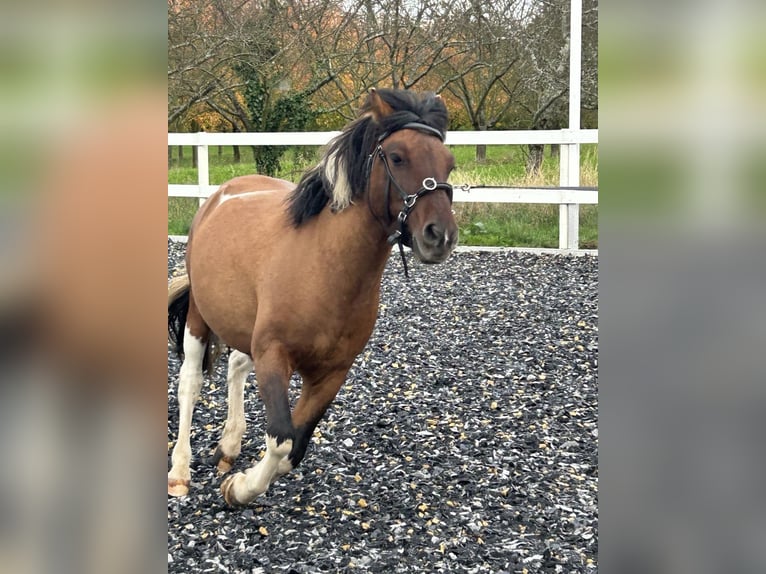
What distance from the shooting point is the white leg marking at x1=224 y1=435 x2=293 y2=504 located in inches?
110

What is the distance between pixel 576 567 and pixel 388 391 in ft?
6.74

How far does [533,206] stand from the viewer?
10406 millimetres

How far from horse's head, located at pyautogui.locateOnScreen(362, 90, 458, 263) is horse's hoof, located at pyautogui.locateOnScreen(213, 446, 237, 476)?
152 cm

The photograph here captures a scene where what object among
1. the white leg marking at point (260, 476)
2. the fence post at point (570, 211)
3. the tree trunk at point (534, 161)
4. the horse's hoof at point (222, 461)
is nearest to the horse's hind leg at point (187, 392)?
the horse's hoof at point (222, 461)

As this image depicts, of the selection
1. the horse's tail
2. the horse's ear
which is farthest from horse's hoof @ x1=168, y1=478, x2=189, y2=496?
the horse's ear

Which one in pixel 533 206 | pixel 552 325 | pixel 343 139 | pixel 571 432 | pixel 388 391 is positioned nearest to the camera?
pixel 343 139

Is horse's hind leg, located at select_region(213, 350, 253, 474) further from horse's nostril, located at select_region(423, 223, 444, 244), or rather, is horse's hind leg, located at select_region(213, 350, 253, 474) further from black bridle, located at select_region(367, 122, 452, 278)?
horse's nostril, located at select_region(423, 223, 444, 244)

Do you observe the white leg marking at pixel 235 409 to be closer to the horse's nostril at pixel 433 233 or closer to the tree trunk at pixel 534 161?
the horse's nostril at pixel 433 233

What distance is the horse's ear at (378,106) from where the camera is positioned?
270cm

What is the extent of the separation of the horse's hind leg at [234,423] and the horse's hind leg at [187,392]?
16cm
